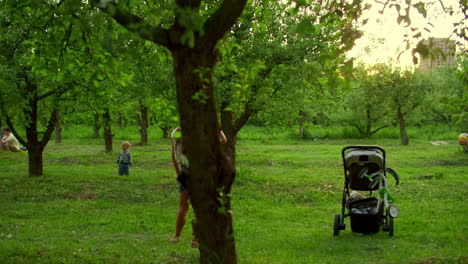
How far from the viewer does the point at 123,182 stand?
Answer: 16.7 metres

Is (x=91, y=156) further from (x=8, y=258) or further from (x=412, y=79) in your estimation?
(x=412, y=79)

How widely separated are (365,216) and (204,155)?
16.3ft

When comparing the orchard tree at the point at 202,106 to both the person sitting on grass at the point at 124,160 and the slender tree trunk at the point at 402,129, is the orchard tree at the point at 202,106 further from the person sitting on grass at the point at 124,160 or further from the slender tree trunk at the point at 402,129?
the slender tree trunk at the point at 402,129

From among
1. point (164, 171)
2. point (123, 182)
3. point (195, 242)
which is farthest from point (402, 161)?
point (195, 242)

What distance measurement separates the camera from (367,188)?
937 cm

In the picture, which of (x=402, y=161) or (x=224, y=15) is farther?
(x=402, y=161)

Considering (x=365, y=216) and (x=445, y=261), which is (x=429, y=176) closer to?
(x=365, y=216)

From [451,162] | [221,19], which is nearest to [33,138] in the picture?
[221,19]

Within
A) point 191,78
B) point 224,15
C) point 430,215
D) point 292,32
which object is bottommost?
point 430,215

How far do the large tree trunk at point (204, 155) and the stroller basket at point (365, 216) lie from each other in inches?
177

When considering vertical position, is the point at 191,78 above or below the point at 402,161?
above

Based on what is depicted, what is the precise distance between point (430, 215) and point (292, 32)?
6354 mm

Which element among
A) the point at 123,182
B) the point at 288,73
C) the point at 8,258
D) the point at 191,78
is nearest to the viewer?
the point at 191,78

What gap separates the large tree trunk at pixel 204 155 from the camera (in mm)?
4789
